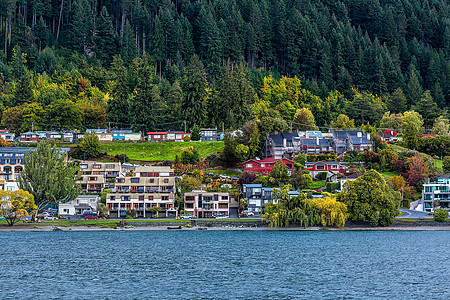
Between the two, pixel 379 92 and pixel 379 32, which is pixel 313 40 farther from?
pixel 379 32

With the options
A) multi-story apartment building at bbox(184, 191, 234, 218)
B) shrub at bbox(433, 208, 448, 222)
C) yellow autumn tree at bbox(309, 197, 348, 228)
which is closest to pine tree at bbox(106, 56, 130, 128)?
multi-story apartment building at bbox(184, 191, 234, 218)

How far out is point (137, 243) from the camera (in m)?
74.4

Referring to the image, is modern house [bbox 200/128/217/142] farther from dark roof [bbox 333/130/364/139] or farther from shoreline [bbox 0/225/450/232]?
shoreline [bbox 0/225/450/232]

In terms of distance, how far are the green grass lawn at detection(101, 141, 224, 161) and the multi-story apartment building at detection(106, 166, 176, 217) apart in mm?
16199

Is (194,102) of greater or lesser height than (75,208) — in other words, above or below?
above

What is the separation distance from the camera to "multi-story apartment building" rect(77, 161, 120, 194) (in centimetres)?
9944

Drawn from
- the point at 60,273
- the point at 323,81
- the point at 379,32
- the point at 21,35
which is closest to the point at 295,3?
the point at 379,32

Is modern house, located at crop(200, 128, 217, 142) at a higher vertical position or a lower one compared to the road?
higher

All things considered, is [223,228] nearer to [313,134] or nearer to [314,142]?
[314,142]

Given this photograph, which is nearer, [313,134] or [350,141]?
[350,141]

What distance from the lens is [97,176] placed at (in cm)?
10044

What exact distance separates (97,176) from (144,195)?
13592mm

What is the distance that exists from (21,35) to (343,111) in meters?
91.2

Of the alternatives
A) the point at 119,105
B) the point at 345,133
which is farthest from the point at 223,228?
the point at 119,105
